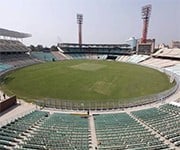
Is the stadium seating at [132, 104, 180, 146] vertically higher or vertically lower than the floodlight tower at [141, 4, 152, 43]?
lower

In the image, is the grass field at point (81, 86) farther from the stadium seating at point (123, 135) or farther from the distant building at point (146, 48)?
the distant building at point (146, 48)

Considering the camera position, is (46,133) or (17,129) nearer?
(46,133)

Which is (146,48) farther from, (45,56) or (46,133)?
(46,133)

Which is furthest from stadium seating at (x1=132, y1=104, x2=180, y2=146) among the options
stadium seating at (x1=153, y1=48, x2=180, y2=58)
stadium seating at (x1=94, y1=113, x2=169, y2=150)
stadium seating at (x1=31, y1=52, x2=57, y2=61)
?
stadium seating at (x1=31, y1=52, x2=57, y2=61)

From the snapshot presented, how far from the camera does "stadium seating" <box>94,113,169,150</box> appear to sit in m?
21.0

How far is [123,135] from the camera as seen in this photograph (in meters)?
23.1

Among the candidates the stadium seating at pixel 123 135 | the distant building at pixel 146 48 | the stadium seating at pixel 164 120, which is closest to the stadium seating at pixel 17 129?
the stadium seating at pixel 123 135

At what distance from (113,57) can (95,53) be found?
41.3 feet

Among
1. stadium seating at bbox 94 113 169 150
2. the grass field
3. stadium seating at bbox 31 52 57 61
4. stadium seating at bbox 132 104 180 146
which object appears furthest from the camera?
stadium seating at bbox 31 52 57 61

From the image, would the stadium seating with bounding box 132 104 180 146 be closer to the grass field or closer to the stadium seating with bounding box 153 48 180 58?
the grass field

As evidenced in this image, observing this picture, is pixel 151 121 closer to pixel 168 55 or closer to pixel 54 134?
pixel 54 134

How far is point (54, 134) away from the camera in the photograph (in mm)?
23203

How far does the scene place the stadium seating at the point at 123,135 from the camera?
21.0 metres

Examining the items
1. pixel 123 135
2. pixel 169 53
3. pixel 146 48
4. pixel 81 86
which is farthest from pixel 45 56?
pixel 123 135
